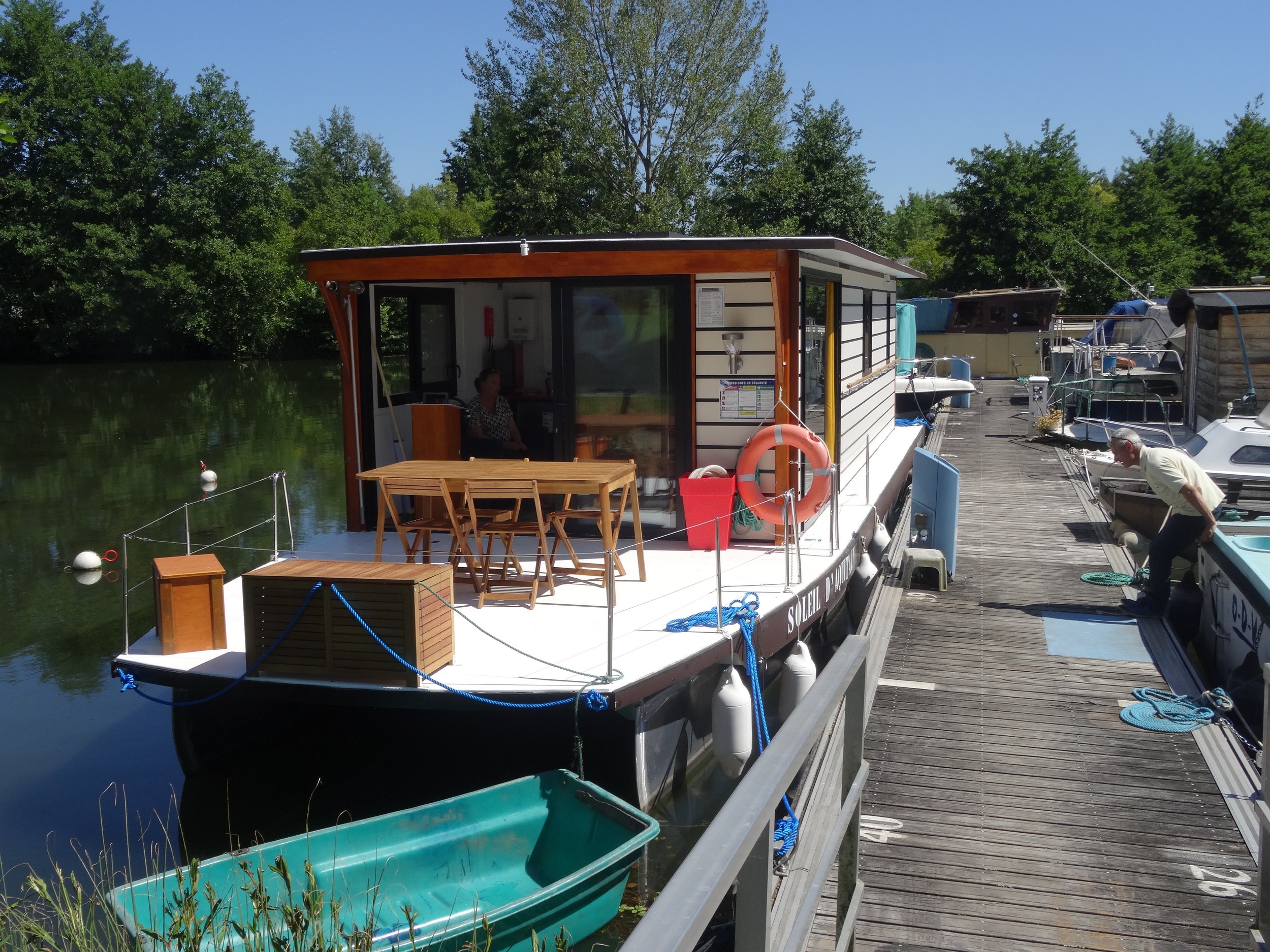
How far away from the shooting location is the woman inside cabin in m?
9.33

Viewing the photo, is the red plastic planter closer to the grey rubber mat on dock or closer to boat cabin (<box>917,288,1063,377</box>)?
the grey rubber mat on dock

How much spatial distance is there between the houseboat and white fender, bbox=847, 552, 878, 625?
0.18m

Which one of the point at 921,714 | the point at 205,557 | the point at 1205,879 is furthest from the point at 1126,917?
the point at 205,557

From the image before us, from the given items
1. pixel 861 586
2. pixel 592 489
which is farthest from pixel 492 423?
pixel 861 586

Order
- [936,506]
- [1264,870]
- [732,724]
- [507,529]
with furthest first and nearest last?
[936,506], [507,529], [732,724], [1264,870]

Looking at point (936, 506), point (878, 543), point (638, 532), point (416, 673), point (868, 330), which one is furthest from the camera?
point (868, 330)

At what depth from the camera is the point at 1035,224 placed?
3644 centimetres

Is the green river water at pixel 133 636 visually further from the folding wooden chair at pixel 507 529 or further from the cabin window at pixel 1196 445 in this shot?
the cabin window at pixel 1196 445

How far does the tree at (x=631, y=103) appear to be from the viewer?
2975cm

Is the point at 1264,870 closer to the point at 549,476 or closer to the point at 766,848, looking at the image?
the point at 766,848

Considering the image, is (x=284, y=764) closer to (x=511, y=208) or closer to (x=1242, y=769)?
(x=1242, y=769)

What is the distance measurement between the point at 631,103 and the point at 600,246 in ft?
79.7

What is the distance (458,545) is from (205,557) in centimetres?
150

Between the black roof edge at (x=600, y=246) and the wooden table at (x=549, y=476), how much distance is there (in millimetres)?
1493
